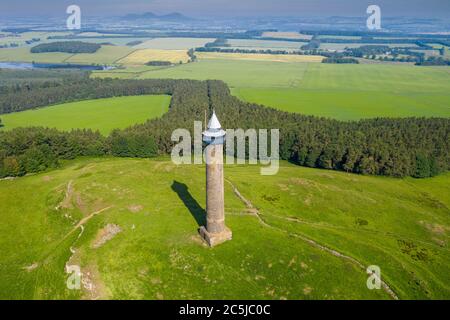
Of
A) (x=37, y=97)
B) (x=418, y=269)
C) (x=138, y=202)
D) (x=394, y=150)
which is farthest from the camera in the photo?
(x=37, y=97)

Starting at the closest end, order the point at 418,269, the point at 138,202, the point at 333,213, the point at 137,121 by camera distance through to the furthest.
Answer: the point at 418,269 < the point at 138,202 < the point at 333,213 < the point at 137,121

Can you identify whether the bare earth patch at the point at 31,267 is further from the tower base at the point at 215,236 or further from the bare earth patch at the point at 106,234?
the tower base at the point at 215,236

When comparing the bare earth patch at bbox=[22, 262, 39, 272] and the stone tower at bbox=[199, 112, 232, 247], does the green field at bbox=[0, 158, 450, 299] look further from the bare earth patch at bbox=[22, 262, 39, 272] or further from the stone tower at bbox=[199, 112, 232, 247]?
the stone tower at bbox=[199, 112, 232, 247]

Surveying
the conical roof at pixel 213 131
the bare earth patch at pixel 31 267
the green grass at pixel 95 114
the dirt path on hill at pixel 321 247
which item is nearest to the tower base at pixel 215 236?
the dirt path on hill at pixel 321 247

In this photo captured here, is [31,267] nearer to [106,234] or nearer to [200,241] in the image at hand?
[106,234]
